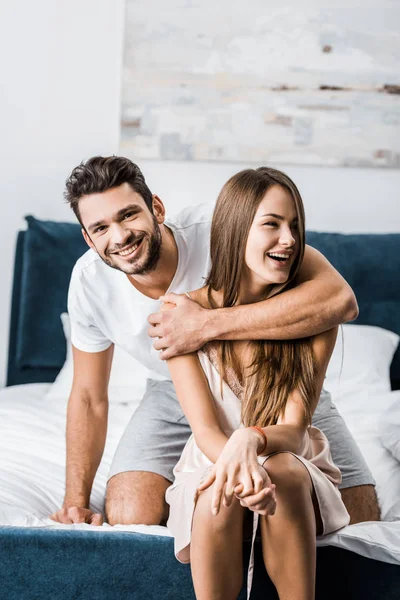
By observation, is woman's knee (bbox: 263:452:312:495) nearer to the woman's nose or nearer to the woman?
the woman

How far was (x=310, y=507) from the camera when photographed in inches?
54.8

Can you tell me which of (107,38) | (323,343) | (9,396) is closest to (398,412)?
(323,343)

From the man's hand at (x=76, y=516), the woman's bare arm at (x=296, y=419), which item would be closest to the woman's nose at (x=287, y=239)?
the woman's bare arm at (x=296, y=419)

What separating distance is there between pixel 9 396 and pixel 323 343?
4.48ft

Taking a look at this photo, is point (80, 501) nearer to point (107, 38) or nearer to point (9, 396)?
point (9, 396)

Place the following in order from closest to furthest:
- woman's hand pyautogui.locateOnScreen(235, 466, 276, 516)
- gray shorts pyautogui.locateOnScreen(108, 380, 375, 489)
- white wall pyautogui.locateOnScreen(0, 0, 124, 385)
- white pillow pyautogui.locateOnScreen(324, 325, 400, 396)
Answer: woman's hand pyautogui.locateOnScreen(235, 466, 276, 516)
gray shorts pyautogui.locateOnScreen(108, 380, 375, 489)
white pillow pyautogui.locateOnScreen(324, 325, 400, 396)
white wall pyautogui.locateOnScreen(0, 0, 124, 385)

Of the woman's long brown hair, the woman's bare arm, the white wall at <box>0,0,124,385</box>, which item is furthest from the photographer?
the white wall at <box>0,0,124,385</box>

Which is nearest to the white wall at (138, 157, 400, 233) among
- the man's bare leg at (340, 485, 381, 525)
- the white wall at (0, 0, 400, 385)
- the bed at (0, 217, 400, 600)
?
the white wall at (0, 0, 400, 385)

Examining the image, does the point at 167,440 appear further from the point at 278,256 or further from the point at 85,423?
the point at 278,256

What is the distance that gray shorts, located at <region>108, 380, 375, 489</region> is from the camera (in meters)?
1.87

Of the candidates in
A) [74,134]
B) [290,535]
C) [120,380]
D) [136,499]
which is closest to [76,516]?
[136,499]

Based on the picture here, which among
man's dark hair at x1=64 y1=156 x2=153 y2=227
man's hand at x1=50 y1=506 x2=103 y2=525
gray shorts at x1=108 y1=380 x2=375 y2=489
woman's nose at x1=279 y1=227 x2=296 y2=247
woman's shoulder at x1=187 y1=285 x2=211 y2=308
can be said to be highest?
man's dark hair at x1=64 y1=156 x2=153 y2=227

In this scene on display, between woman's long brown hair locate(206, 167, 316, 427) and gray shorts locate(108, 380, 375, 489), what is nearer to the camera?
woman's long brown hair locate(206, 167, 316, 427)

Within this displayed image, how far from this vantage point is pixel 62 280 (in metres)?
2.97
